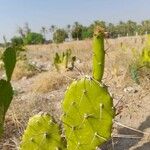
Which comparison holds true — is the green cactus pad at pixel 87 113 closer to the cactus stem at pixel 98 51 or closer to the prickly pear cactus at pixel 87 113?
the prickly pear cactus at pixel 87 113

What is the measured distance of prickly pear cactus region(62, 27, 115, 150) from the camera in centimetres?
383

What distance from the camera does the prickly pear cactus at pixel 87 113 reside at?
12.6 ft

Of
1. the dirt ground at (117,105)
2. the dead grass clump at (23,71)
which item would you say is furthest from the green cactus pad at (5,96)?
the dead grass clump at (23,71)

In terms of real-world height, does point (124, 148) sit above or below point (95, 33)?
below

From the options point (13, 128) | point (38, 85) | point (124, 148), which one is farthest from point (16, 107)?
point (38, 85)

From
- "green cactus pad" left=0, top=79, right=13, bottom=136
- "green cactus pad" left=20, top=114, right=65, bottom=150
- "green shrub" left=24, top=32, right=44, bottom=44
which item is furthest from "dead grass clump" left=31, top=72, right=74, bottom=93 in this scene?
"green shrub" left=24, top=32, right=44, bottom=44

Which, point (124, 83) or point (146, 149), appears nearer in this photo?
point (146, 149)

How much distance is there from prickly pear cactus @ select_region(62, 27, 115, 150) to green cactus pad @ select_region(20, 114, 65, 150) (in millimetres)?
101

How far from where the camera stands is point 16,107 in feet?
23.5

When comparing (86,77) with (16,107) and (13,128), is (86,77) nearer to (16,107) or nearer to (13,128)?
(13,128)

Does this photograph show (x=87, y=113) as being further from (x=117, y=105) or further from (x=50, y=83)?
(x=50, y=83)

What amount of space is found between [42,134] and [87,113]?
0.43 m

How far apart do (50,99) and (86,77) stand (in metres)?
4.77

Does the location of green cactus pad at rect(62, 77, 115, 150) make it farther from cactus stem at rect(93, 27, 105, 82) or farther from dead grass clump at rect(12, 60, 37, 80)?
dead grass clump at rect(12, 60, 37, 80)
